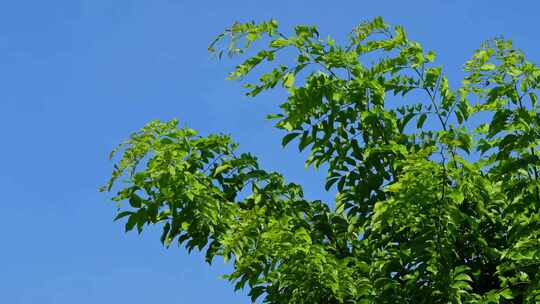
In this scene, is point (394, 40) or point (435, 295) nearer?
point (435, 295)

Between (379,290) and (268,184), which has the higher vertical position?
(268,184)

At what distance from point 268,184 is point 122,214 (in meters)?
1.47

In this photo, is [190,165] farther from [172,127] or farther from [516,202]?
[516,202]

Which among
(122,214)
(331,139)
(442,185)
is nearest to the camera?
(442,185)

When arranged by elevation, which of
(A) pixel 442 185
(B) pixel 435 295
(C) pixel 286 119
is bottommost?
(B) pixel 435 295

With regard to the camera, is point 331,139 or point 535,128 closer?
point 535,128

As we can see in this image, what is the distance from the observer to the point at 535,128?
309 inches

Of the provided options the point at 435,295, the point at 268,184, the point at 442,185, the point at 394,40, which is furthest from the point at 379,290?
the point at 394,40

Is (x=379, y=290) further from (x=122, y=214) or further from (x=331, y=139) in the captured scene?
(x=122, y=214)

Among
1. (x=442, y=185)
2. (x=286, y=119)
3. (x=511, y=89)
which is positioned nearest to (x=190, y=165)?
(x=286, y=119)

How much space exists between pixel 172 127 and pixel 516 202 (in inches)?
122

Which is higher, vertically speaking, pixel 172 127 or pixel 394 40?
pixel 394 40

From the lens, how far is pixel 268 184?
29.5 feet

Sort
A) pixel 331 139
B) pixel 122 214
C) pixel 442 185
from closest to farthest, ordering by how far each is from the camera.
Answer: pixel 442 185
pixel 122 214
pixel 331 139
